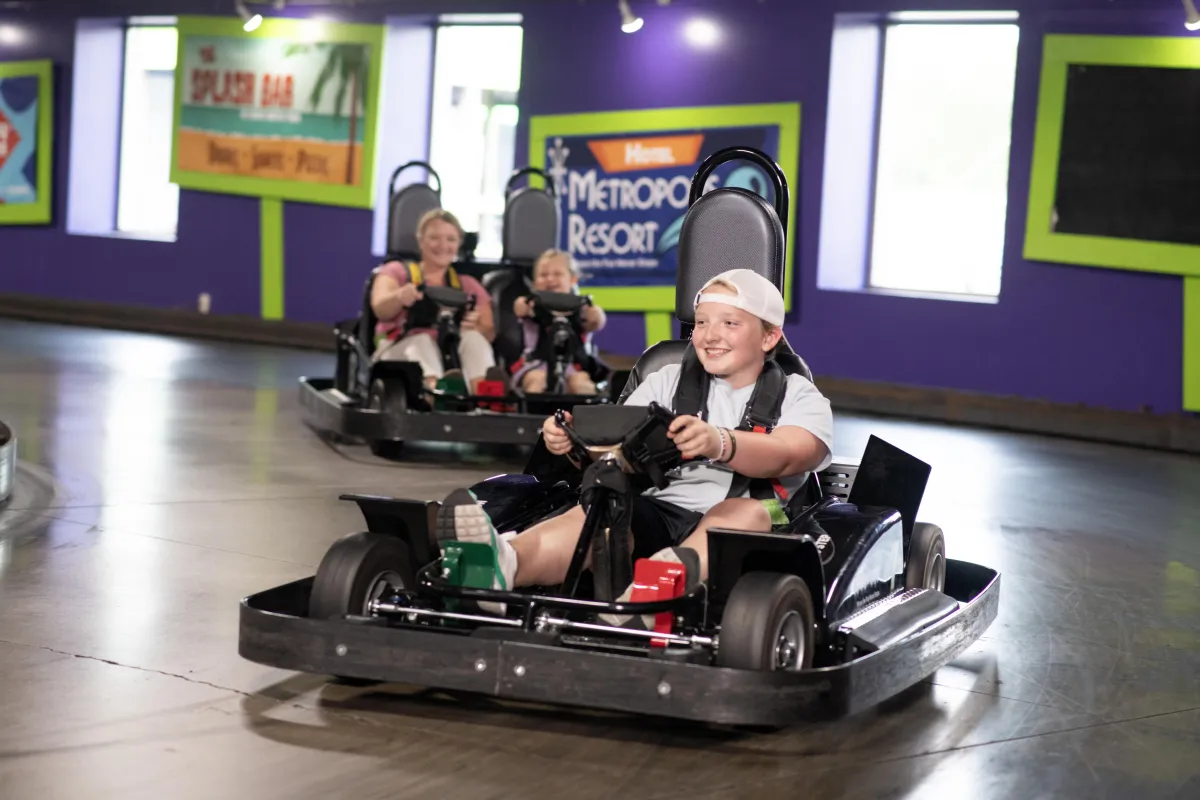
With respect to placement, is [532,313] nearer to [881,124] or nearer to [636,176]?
[881,124]

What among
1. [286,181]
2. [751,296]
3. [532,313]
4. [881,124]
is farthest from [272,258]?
[751,296]

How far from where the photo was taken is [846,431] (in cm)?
721

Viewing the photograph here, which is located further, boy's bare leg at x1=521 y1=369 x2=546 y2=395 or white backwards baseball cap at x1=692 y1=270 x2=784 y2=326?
boy's bare leg at x1=521 y1=369 x2=546 y2=395

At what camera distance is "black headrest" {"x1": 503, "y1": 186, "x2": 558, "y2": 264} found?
6402 mm

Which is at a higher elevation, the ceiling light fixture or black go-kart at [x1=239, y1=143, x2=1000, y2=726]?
the ceiling light fixture

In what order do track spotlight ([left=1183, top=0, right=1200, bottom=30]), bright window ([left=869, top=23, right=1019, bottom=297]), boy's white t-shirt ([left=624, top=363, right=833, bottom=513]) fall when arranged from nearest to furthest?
boy's white t-shirt ([left=624, top=363, right=833, bottom=513]), track spotlight ([left=1183, top=0, right=1200, bottom=30]), bright window ([left=869, top=23, right=1019, bottom=297])

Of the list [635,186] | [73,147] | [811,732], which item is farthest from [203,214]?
[811,732]

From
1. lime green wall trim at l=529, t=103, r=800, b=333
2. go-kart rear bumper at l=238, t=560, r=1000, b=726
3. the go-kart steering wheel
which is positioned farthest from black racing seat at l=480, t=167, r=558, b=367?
go-kart rear bumper at l=238, t=560, r=1000, b=726

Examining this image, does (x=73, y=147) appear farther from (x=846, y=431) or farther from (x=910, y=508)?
(x=910, y=508)

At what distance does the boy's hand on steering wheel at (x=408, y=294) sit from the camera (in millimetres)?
5746

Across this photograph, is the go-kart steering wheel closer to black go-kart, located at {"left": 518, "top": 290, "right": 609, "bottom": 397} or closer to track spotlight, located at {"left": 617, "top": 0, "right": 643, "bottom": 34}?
black go-kart, located at {"left": 518, "top": 290, "right": 609, "bottom": 397}

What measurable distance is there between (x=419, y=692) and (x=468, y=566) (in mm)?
221

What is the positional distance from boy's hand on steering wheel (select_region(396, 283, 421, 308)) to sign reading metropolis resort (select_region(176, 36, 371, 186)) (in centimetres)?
482

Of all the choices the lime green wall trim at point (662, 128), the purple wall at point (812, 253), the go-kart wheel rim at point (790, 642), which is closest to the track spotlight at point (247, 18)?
the purple wall at point (812, 253)
